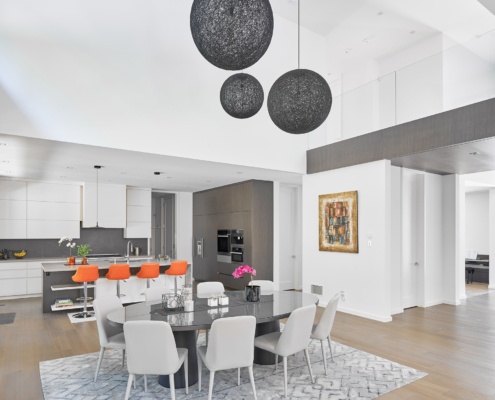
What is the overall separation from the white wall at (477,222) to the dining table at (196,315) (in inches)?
387

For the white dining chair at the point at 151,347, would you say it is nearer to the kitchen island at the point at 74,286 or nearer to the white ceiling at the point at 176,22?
the white ceiling at the point at 176,22

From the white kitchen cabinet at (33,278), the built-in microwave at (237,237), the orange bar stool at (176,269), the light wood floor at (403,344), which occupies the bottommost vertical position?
the light wood floor at (403,344)

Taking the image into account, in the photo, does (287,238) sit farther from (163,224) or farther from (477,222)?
(477,222)

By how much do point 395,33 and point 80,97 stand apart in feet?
20.2

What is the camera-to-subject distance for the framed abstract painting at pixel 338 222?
21.0 feet

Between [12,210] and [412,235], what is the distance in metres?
8.37

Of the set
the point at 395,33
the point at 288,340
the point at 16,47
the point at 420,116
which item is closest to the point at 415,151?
the point at 420,116

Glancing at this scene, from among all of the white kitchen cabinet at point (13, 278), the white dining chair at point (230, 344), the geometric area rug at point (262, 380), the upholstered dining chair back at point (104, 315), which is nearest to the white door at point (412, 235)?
the geometric area rug at point (262, 380)

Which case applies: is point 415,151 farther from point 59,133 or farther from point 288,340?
point 59,133

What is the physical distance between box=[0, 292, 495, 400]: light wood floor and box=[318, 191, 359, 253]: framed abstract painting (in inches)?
47.9

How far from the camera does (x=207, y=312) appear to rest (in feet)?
11.7

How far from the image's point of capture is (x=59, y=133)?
4664 millimetres

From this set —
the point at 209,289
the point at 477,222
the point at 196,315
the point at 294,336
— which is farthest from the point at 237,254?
the point at 477,222

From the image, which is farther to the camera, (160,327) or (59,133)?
(59,133)
